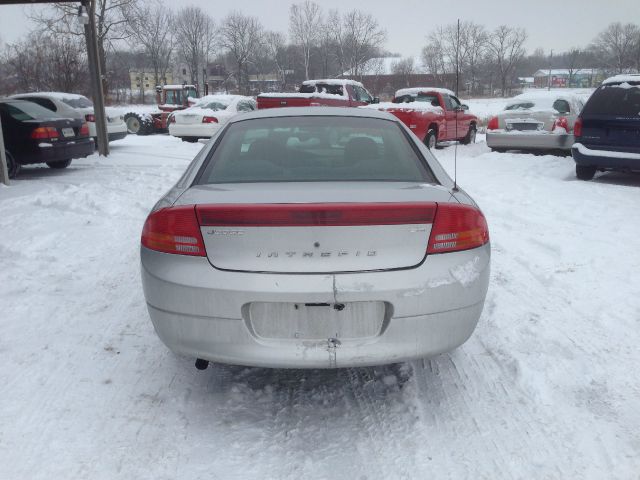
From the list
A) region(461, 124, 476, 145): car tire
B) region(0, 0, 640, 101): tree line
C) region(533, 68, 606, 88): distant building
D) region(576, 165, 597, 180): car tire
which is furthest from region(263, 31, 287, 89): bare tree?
region(576, 165, 597, 180): car tire

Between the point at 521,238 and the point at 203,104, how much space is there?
46.4 ft

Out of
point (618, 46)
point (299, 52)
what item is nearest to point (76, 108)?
point (299, 52)

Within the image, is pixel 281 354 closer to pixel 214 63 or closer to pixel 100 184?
pixel 100 184

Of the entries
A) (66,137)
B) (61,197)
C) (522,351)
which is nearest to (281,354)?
(522,351)

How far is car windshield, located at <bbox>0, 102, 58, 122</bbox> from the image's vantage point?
10052 mm

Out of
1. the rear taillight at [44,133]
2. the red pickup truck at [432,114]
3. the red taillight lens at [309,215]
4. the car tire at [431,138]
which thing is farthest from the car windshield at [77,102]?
the red taillight lens at [309,215]

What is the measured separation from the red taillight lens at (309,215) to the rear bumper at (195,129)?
15.1m

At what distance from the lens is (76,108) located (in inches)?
546

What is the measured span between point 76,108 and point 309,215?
1319 cm

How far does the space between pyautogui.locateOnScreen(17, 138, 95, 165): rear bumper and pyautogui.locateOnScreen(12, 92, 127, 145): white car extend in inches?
34.7

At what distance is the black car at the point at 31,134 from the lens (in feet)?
32.8

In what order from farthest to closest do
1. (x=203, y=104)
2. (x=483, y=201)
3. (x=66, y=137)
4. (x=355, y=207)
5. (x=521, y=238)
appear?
(x=203, y=104) < (x=66, y=137) < (x=483, y=201) < (x=521, y=238) < (x=355, y=207)

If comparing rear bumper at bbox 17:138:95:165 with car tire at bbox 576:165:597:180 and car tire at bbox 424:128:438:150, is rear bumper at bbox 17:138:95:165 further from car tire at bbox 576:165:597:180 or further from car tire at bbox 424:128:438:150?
car tire at bbox 576:165:597:180

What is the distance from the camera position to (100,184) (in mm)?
9508
